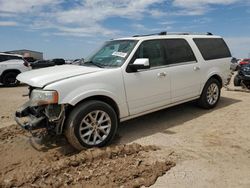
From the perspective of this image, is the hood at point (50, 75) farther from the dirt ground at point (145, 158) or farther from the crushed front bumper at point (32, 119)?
the dirt ground at point (145, 158)

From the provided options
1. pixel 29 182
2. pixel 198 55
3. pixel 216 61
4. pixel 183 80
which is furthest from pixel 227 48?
pixel 29 182

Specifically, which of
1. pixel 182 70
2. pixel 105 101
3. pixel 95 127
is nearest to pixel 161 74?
pixel 182 70

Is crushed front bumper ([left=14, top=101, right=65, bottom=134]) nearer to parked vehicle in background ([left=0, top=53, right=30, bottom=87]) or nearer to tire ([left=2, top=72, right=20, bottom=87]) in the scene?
parked vehicle in background ([left=0, top=53, right=30, bottom=87])

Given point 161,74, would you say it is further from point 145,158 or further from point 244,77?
point 244,77

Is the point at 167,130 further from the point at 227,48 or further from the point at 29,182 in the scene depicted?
the point at 227,48

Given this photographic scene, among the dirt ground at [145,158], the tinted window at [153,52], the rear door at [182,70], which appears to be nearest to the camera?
the dirt ground at [145,158]

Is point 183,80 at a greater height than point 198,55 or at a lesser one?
lesser

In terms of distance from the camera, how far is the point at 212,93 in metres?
6.79

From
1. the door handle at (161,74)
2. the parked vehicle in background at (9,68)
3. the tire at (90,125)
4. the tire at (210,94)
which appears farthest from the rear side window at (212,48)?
the parked vehicle in background at (9,68)

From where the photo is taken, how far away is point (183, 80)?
227 inches

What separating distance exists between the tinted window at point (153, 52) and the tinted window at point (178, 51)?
16cm

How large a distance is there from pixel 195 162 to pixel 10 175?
2572mm

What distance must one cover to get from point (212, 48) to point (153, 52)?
221 centimetres

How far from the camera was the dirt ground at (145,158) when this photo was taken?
3.40 metres
